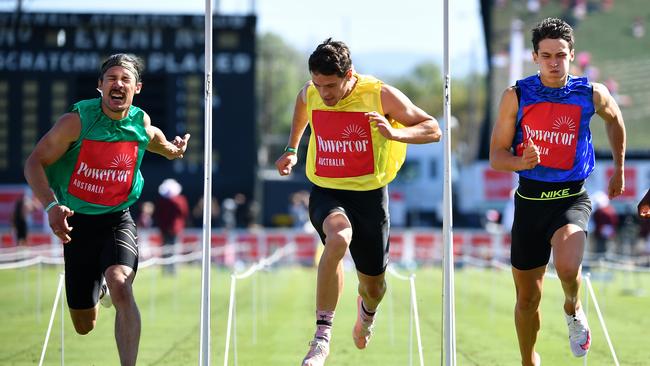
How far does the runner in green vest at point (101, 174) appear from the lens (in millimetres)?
8484

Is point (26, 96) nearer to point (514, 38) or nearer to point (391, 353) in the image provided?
point (514, 38)

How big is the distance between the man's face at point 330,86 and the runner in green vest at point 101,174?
1.35m

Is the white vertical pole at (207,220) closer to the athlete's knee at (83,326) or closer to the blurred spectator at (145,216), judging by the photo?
the athlete's knee at (83,326)

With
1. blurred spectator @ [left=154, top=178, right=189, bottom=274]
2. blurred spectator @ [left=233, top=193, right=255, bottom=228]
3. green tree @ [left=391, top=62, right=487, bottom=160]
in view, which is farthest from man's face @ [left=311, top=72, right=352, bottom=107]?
green tree @ [left=391, top=62, right=487, bottom=160]

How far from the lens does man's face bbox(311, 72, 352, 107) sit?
340 inches

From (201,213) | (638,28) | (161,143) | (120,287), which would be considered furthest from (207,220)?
(638,28)

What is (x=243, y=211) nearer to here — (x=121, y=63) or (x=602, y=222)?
(x=602, y=222)

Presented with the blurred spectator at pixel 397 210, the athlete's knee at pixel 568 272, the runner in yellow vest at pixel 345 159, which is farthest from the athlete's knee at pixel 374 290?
the blurred spectator at pixel 397 210

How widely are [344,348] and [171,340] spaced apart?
6.98 ft

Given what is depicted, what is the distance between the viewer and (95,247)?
873 cm

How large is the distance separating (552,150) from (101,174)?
3.37m

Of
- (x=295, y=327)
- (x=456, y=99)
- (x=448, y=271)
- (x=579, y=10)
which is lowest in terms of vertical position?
(x=295, y=327)

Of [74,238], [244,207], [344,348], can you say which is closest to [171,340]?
[344,348]

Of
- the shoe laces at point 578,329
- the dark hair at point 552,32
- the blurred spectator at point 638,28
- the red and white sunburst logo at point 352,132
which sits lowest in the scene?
the shoe laces at point 578,329
